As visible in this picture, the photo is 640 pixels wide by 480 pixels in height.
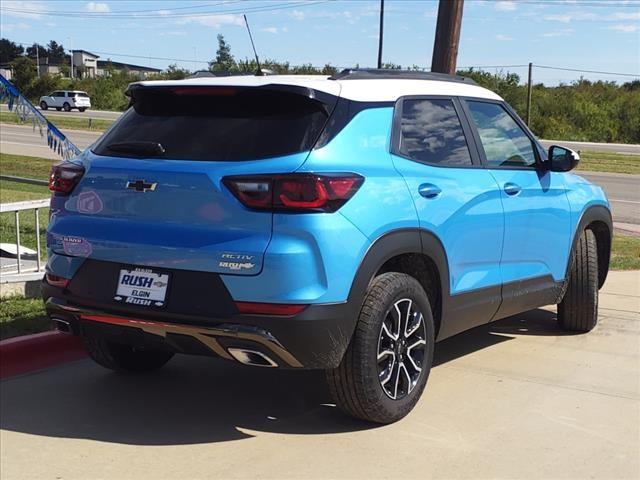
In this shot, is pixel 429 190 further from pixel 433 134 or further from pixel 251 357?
pixel 251 357

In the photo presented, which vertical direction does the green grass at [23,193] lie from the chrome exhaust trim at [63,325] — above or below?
below

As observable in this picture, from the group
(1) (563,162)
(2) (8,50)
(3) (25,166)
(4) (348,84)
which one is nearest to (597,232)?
(1) (563,162)

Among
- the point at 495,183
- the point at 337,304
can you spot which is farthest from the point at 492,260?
the point at 337,304

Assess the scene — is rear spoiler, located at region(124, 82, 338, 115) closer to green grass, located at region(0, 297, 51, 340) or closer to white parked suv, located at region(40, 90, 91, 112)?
green grass, located at region(0, 297, 51, 340)

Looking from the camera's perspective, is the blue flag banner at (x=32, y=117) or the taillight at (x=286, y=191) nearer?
the taillight at (x=286, y=191)

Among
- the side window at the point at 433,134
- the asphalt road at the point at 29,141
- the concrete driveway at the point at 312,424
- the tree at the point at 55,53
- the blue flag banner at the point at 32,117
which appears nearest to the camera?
the concrete driveway at the point at 312,424

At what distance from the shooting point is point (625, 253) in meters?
10.2

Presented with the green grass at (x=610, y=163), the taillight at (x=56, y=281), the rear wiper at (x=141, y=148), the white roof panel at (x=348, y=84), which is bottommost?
the green grass at (x=610, y=163)

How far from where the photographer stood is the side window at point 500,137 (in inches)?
204

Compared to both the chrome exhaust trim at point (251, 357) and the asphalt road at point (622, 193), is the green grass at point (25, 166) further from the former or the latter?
the chrome exhaust trim at point (251, 357)

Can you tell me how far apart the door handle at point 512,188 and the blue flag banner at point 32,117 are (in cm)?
530

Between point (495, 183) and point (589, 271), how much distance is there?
1.58 metres

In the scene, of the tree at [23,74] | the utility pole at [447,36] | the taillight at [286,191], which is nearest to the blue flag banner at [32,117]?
the utility pole at [447,36]

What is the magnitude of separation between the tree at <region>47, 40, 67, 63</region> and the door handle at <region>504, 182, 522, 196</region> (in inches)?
5640
